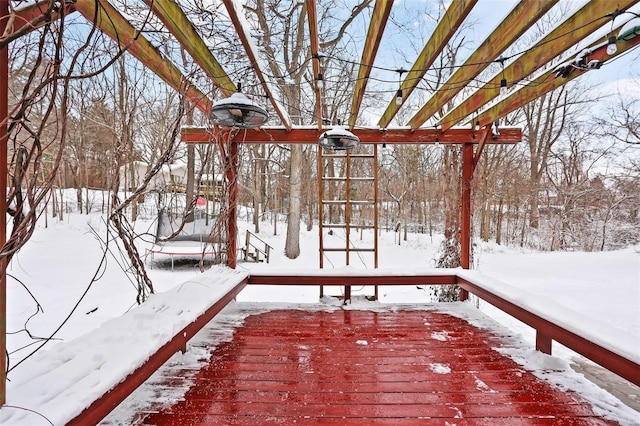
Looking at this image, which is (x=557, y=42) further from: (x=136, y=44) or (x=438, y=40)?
(x=136, y=44)

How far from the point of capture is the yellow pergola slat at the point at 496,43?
5.72ft

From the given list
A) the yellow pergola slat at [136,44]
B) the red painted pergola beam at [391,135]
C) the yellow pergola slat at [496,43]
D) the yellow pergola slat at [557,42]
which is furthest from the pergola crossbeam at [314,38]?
the yellow pergola slat at [557,42]

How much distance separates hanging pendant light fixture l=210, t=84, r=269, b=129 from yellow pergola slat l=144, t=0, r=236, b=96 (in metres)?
0.35

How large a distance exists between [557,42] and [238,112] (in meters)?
2.09

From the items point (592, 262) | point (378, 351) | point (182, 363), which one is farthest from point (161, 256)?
point (592, 262)

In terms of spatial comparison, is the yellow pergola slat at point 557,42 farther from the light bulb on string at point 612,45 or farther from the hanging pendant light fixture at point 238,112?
the hanging pendant light fixture at point 238,112

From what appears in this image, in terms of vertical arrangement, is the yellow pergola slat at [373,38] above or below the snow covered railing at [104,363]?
above

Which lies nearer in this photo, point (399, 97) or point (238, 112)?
point (238, 112)

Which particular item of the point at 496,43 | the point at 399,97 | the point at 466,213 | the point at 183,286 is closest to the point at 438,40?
the point at 496,43

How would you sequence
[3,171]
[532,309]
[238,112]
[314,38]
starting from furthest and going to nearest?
[532,309], [238,112], [314,38], [3,171]

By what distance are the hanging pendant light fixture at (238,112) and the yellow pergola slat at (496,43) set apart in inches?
60.5

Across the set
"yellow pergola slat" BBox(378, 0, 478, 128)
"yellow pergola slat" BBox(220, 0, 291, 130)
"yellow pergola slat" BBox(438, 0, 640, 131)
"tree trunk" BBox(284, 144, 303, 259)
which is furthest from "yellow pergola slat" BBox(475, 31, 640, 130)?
"tree trunk" BBox(284, 144, 303, 259)

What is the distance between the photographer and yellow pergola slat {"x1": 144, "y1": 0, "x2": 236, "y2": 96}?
1.73m

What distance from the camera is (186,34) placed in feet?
6.58
